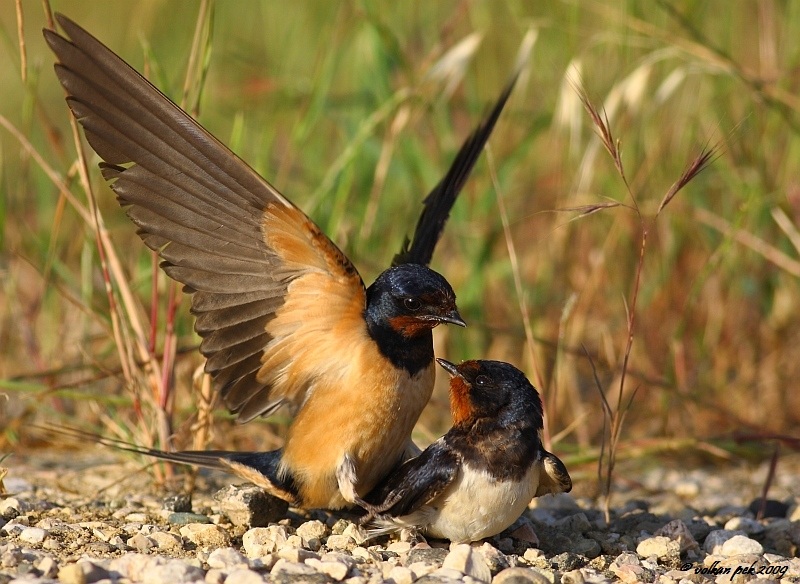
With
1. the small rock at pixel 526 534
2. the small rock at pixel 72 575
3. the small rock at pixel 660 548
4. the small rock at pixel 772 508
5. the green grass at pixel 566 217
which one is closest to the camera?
the small rock at pixel 72 575

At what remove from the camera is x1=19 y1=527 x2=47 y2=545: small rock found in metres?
3.31

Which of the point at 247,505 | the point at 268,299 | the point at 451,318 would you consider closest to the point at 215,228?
the point at 268,299

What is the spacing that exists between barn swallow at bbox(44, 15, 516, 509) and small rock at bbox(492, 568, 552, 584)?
23.9 inches

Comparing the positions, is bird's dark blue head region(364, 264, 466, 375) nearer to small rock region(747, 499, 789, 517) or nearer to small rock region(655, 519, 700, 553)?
small rock region(655, 519, 700, 553)

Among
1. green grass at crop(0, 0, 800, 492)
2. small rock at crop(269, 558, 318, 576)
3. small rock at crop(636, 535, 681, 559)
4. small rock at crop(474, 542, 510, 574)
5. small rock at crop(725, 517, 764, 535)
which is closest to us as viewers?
small rock at crop(269, 558, 318, 576)

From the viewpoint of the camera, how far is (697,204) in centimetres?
529

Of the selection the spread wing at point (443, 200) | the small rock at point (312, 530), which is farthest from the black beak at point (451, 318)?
the small rock at point (312, 530)

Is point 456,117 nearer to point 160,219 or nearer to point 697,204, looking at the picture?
point 697,204

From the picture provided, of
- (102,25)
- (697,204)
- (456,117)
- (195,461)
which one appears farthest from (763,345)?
(102,25)

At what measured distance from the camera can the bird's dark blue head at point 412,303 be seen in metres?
3.54

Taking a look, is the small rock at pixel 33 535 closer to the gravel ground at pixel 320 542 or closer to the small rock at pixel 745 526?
the gravel ground at pixel 320 542

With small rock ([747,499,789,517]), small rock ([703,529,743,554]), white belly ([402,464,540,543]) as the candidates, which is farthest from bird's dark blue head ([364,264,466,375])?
small rock ([747,499,789,517])

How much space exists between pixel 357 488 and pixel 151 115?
53.4 inches

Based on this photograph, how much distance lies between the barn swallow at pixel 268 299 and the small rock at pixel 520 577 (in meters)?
0.61
